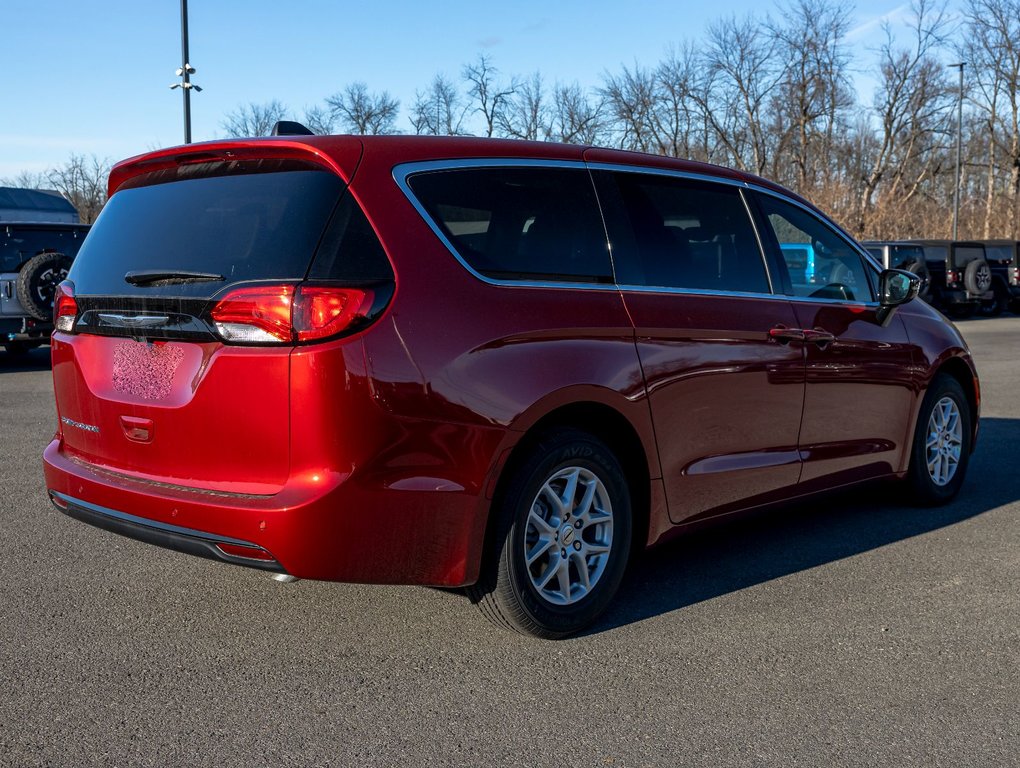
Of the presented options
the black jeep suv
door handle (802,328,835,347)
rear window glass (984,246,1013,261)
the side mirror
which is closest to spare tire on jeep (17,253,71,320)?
the side mirror

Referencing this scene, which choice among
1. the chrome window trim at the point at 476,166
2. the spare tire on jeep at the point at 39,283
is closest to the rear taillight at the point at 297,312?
the chrome window trim at the point at 476,166

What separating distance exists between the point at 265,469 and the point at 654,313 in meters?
1.66

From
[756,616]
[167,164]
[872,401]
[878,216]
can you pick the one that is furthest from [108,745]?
[878,216]

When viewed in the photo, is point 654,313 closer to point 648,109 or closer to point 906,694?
point 906,694

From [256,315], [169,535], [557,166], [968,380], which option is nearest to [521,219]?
[557,166]

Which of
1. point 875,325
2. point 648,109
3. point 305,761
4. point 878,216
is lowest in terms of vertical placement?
point 305,761

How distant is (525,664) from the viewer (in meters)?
3.81

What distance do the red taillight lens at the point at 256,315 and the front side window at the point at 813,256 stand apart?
2.63 m

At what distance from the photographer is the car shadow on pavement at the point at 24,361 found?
14594 mm

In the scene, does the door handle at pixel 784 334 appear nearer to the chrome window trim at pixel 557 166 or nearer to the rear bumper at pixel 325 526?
the chrome window trim at pixel 557 166

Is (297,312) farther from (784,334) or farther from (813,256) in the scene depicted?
(813,256)

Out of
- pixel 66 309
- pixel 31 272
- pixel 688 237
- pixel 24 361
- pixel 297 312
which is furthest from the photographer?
pixel 24 361

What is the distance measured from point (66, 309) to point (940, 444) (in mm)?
4594

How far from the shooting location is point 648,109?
150ft
